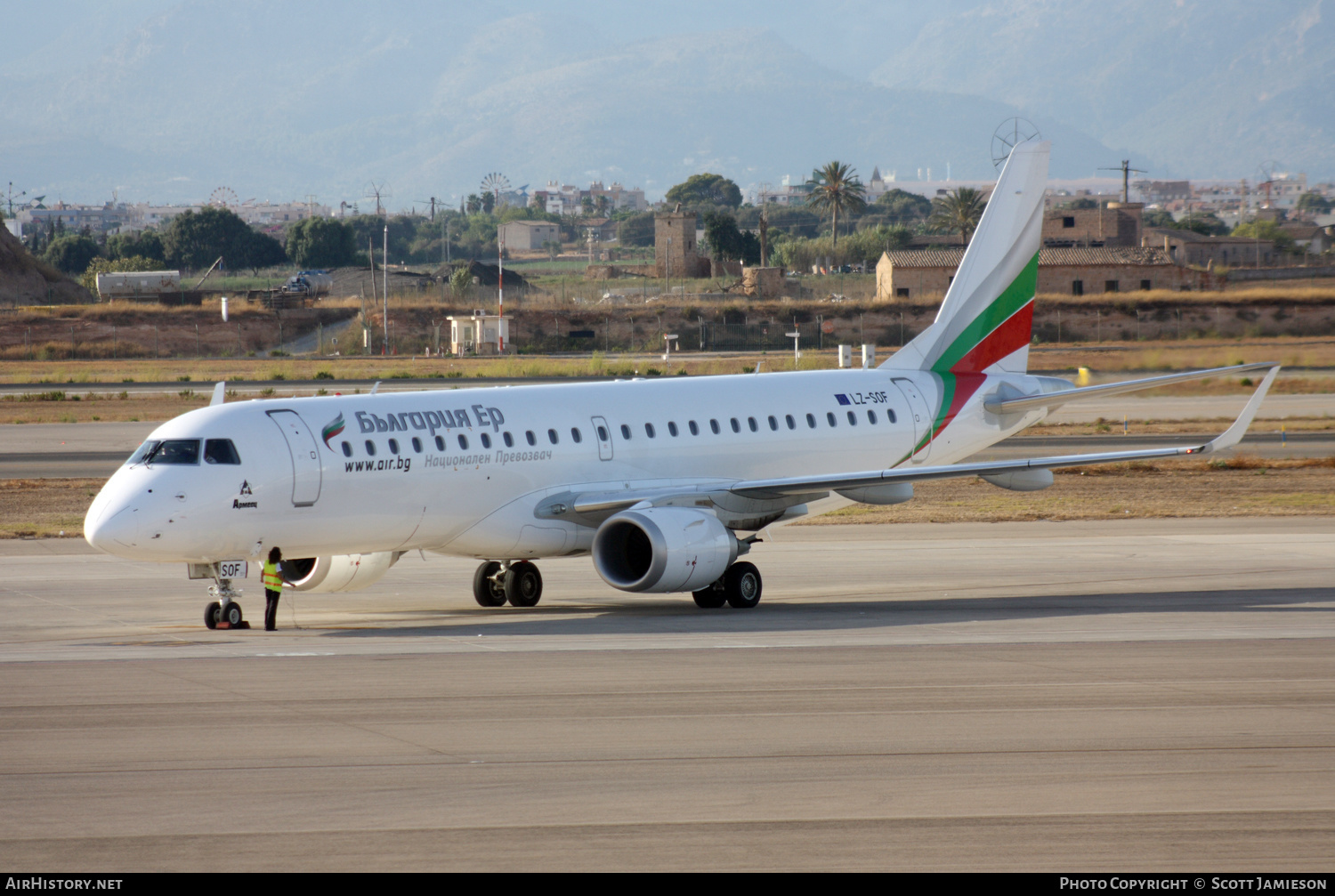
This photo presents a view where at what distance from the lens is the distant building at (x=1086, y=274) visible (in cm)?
12106

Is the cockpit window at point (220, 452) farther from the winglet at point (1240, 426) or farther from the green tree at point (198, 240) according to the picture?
the green tree at point (198, 240)

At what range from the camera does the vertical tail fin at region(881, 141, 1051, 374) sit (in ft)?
104

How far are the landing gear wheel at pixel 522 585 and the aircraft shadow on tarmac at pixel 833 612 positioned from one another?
44 cm

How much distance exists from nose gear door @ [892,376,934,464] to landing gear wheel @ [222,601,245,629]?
14.1 metres

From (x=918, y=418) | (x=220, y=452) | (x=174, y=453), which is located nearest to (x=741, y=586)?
(x=918, y=418)

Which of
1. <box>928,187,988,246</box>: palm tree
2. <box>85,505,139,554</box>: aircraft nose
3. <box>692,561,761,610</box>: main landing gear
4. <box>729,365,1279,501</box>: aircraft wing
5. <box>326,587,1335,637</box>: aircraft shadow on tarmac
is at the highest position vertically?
<box>928,187,988,246</box>: palm tree

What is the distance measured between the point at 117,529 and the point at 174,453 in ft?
5.11

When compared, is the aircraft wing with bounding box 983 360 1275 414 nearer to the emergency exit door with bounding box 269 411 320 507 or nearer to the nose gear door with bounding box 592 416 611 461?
the nose gear door with bounding box 592 416 611 461

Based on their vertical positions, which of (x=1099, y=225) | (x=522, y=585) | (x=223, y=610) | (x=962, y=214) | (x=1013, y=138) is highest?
(x=962, y=214)

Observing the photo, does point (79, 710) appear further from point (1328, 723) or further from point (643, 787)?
point (1328, 723)

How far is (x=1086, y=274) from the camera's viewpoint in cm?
12106

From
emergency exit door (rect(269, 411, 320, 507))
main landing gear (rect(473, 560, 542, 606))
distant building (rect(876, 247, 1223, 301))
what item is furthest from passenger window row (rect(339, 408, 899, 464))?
distant building (rect(876, 247, 1223, 301))

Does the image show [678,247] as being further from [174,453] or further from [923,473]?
[174,453]

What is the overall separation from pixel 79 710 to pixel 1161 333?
99778 millimetres
